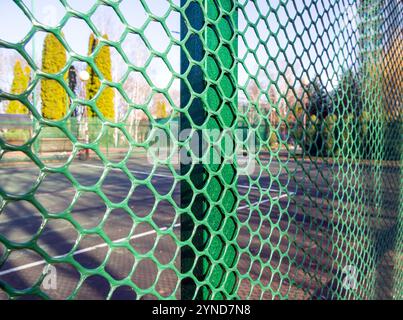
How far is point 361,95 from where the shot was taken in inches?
72.2

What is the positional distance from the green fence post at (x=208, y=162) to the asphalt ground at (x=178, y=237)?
0.19ft

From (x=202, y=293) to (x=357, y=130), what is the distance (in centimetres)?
136

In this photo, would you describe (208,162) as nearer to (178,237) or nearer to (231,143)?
(231,143)

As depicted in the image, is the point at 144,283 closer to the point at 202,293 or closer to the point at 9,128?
the point at 202,293

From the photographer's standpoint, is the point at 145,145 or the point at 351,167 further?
the point at 351,167

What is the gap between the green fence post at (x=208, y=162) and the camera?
90cm

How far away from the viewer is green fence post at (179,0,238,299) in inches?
35.3

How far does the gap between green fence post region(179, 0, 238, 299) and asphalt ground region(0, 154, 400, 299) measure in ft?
0.19

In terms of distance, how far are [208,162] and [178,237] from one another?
361cm

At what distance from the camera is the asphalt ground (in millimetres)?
816

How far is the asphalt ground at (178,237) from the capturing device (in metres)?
0.82

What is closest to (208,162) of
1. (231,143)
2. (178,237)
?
(231,143)
